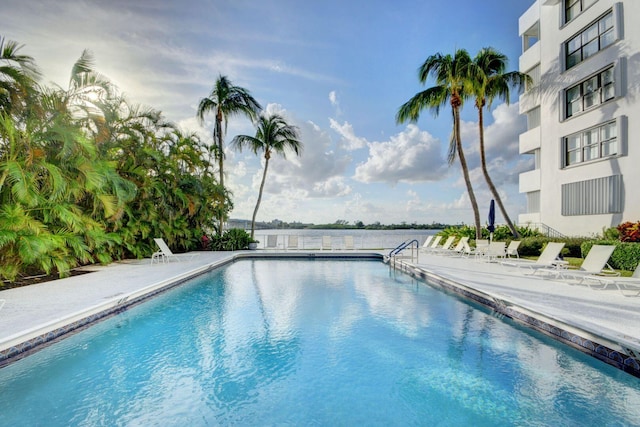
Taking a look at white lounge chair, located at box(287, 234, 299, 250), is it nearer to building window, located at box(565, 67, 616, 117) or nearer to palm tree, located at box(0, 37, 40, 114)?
palm tree, located at box(0, 37, 40, 114)

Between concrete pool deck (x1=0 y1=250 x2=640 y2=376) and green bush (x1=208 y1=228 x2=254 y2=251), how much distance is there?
23.3ft

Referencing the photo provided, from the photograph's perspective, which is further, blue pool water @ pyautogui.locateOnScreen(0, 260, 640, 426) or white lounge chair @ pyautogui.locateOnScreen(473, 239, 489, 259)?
white lounge chair @ pyautogui.locateOnScreen(473, 239, 489, 259)

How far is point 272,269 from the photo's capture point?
13414mm

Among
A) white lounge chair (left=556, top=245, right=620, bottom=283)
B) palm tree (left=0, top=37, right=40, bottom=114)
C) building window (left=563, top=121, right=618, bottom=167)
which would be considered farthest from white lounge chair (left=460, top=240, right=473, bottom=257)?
palm tree (left=0, top=37, right=40, bottom=114)

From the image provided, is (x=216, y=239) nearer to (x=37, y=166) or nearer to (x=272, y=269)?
(x=272, y=269)

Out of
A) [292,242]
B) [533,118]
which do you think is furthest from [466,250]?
[533,118]

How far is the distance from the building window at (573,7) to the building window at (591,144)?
5.21 m

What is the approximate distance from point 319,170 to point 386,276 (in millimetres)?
14585

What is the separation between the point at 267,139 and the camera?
66.8 feet

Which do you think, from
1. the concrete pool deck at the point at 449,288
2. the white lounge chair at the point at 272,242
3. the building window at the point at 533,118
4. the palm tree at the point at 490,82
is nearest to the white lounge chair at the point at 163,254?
the concrete pool deck at the point at 449,288

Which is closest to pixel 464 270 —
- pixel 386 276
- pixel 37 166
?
pixel 386 276

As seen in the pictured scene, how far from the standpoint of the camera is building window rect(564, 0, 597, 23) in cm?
1502

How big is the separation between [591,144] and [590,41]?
13.7 feet

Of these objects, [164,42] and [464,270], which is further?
[164,42]
